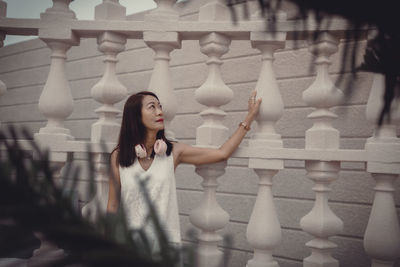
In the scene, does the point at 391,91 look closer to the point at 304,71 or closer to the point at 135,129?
the point at 135,129

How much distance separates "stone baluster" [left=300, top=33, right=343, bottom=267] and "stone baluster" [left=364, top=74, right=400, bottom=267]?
0.46 feet

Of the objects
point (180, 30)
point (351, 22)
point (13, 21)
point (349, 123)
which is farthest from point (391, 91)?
point (349, 123)

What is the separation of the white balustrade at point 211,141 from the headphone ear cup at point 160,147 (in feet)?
0.64

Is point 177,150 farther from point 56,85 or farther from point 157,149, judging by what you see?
point 56,85

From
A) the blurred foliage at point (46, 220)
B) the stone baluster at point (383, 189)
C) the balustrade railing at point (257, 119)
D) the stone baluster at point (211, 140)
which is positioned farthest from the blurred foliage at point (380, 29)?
the stone baluster at point (211, 140)

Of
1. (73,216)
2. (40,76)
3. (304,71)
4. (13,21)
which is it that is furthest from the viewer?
(40,76)

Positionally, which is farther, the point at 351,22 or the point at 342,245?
the point at 342,245

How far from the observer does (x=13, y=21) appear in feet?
6.25

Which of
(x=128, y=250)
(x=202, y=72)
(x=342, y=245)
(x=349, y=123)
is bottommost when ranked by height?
(x=342, y=245)

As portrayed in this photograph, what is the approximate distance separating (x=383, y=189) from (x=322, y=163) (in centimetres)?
25

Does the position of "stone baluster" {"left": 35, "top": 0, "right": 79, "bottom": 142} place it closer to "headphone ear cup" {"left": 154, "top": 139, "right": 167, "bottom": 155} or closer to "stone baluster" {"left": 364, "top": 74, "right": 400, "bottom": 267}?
"headphone ear cup" {"left": 154, "top": 139, "right": 167, "bottom": 155}

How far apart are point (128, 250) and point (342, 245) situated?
2678 millimetres

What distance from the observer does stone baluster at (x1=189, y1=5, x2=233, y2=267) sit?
1.72m

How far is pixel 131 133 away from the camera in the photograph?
1967 mm
